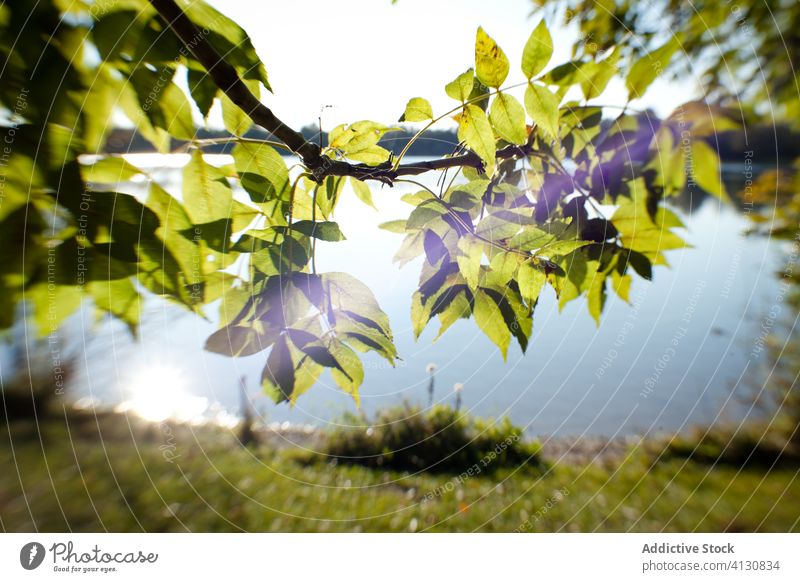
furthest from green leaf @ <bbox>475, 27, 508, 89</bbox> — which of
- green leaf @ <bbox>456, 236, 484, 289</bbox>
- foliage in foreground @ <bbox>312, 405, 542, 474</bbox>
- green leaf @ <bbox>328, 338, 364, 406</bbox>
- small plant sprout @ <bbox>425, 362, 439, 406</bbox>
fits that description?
foliage in foreground @ <bbox>312, 405, 542, 474</bbox>

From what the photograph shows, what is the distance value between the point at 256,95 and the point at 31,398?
0.41 m

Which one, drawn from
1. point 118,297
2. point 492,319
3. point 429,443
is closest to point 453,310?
point 492,319

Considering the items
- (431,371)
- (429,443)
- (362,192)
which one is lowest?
Result: (429,443)

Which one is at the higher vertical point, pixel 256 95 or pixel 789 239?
pixel 256 95

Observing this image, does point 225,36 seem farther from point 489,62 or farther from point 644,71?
point 644,71

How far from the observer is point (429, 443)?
1.49 m

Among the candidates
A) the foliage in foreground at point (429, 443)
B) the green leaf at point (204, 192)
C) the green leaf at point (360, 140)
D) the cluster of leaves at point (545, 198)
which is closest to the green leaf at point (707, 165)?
the cluster of leaves at point (545, 198)

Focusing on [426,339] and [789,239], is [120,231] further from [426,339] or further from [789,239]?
[789,239]

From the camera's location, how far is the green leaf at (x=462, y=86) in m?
0.30

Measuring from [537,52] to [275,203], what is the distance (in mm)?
215

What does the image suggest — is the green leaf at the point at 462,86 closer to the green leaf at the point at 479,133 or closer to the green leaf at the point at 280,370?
the green leaf at the point at 479,133

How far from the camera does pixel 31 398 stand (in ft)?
1.46

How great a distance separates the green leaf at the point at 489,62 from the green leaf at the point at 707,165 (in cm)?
13

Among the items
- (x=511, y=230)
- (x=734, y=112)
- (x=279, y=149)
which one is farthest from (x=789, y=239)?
(x=279, y=149)
